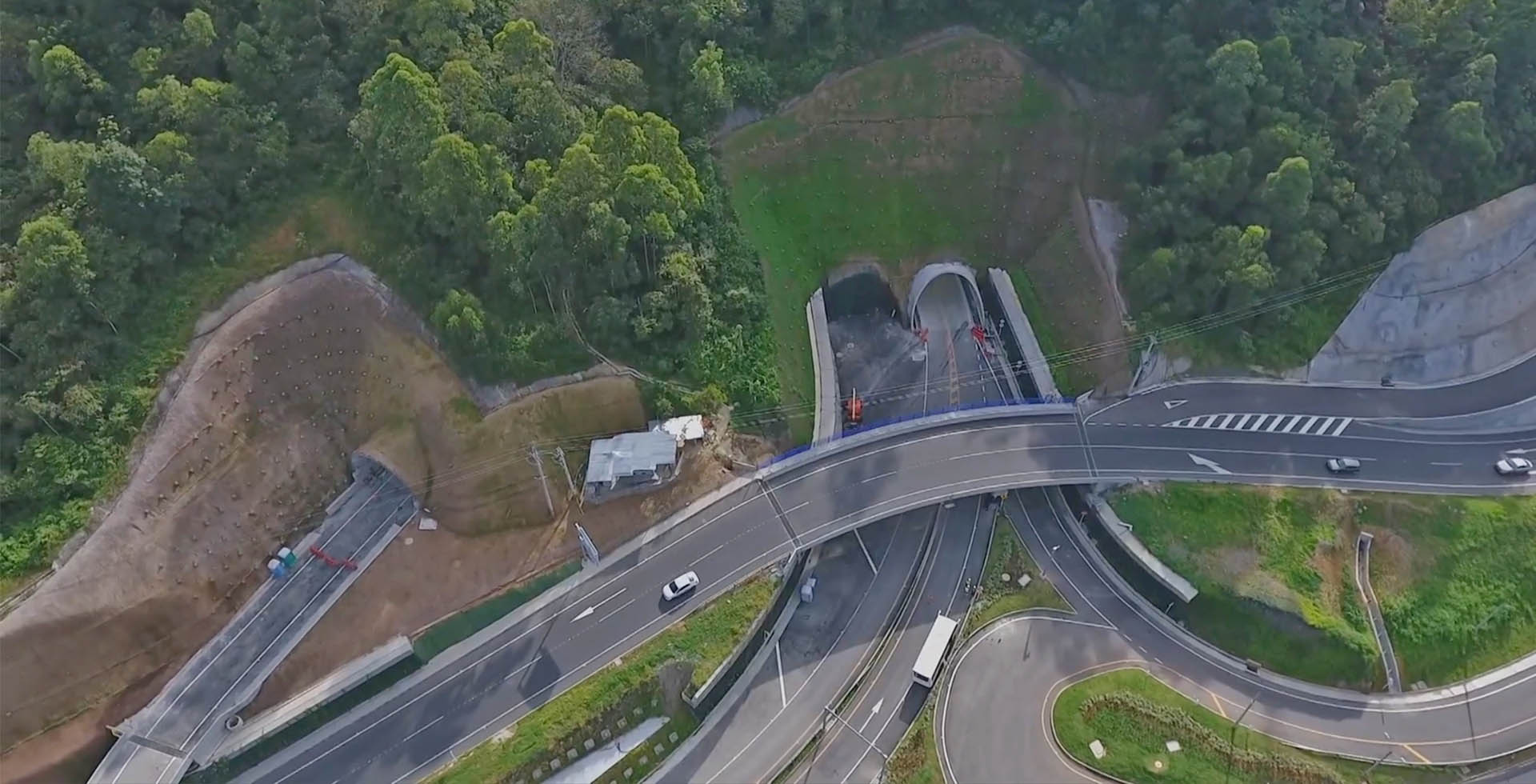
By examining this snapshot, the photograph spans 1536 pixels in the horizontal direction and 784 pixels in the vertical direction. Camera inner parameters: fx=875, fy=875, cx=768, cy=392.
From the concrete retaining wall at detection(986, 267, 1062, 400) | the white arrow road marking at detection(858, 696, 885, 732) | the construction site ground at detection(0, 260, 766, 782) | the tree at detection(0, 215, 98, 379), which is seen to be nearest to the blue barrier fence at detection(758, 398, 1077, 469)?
the concrete retaining wall at detection(986, 267, 1062, 400)

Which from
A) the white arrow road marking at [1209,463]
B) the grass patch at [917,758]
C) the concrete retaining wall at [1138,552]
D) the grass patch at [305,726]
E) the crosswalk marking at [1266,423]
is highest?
the crosswalk marking at [1266,423]

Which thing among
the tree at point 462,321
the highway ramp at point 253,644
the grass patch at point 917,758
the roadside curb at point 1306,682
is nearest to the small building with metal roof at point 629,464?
the tree at point 462,321

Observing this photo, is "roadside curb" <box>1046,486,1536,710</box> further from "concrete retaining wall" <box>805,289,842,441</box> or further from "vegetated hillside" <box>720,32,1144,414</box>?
"concrete retaining wall" <box>805,289,842,441</box>

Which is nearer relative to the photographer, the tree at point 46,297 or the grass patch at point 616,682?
Answer: the grass patch at point 616,682

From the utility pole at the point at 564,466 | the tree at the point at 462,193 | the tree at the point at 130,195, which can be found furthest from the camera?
the utility pole at the point at 564,466

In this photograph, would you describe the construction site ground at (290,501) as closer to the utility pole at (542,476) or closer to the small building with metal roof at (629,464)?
the utility pole at (542,476)

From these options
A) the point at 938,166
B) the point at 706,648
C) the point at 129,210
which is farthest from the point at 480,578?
the point at 938,166
